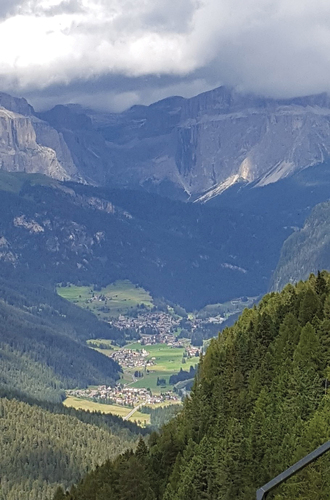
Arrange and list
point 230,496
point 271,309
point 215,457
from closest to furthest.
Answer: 1. point 230,496
2. point 215,457
3. point 271,309

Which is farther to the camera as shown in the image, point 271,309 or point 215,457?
point 271,309

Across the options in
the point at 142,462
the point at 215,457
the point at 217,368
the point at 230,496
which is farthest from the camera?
the point at 217,368

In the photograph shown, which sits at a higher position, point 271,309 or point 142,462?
point 271,309

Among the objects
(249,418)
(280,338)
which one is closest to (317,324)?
(280,338)

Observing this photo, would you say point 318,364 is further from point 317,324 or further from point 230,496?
point 230,496

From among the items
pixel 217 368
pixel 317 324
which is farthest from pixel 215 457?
pixel 217 368

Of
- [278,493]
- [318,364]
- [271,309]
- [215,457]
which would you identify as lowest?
[278,493]
